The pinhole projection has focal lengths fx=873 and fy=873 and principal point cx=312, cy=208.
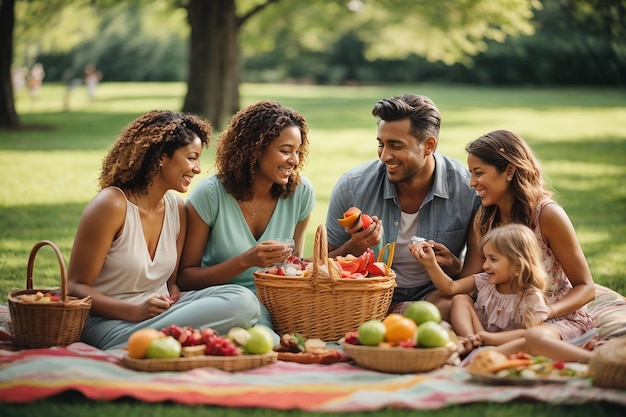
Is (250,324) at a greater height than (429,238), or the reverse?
(429,238)

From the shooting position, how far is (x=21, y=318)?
4.90 metres

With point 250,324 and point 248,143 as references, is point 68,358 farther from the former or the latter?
point 248,143

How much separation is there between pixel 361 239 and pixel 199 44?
17.3 meters

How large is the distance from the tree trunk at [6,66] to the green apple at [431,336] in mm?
19649

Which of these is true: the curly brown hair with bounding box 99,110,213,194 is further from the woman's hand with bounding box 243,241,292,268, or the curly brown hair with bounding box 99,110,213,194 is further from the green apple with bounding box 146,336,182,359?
the green apple with bounding box 146,336,182,359

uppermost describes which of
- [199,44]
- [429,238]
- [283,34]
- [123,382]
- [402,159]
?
[283,34]

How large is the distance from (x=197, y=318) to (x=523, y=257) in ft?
6.49

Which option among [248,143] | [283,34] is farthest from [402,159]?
[283,34]

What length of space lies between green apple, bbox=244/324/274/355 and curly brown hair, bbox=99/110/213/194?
1.25 meters

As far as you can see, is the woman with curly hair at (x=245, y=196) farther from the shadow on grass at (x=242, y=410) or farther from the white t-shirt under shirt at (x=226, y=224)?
the shadow on grass at (x=242, y=410)

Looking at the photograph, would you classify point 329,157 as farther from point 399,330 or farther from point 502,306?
point 399,330

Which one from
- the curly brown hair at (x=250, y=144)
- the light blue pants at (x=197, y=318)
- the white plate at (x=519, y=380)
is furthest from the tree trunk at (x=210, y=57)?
the white plate at (x=519, y=380)

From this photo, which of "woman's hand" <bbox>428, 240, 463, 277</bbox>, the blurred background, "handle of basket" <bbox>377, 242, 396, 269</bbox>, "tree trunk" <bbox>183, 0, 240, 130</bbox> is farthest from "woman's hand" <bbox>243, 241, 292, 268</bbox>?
the blurred background

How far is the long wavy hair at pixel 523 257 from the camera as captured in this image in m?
5.25
